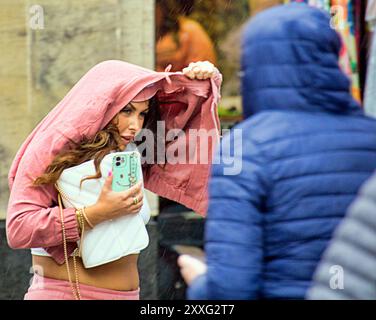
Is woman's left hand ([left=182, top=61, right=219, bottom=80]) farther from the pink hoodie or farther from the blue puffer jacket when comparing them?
the blue puffer jacket

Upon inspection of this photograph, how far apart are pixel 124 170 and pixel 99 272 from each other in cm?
37

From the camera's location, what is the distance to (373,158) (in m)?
2.65

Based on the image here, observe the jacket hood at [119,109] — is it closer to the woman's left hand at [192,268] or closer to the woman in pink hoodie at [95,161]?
the woman in pink hoodie at [95,161]

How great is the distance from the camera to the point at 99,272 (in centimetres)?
364

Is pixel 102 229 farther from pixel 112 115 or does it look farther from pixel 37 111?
pixel 37 111

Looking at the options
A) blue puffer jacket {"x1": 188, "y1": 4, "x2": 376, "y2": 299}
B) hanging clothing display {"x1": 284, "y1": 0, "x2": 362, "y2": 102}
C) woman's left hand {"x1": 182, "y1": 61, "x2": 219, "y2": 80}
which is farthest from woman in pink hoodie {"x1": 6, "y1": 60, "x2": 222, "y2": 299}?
hanging clothing display {"x1": 284, "y1": 0, "x2": 362, "y2": 102}

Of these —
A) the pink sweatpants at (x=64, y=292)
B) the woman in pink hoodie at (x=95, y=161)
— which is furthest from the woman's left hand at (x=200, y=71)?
→ the pink sweatpants at (x=64, y=292)

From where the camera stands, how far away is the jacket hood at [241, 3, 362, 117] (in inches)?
103

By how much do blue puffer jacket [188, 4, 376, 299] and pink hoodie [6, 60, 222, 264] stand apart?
3.29ft

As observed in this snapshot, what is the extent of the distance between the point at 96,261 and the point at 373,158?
4.12ft

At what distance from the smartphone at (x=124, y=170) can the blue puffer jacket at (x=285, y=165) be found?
97 centimetres

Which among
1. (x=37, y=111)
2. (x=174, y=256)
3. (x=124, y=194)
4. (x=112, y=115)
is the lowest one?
(x=174, y=256)
